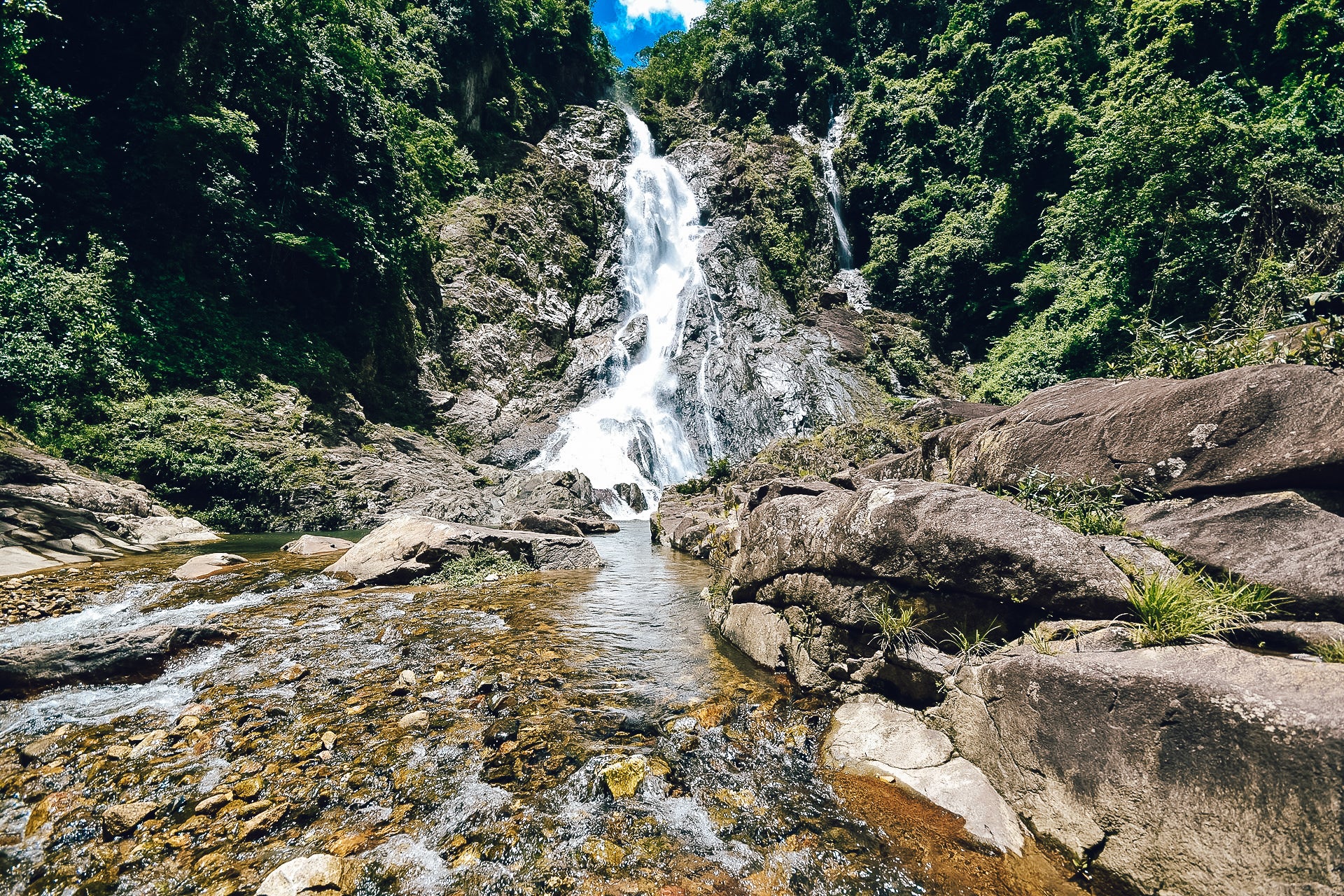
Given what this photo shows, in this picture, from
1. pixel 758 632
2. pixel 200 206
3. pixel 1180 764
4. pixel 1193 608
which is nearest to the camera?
pixel 1180 764

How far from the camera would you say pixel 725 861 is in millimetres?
2625

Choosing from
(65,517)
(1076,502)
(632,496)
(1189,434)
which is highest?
(1189,434)

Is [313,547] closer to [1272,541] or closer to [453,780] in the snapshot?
[453,780]

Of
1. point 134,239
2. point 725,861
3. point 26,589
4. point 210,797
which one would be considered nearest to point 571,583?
point 210,797

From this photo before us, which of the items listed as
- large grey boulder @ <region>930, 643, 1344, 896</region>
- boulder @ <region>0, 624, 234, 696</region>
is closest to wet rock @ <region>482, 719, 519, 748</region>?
large grey boulder @ <region>930, 643, 1344, 896</region>

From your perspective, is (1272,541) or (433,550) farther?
(433,550)

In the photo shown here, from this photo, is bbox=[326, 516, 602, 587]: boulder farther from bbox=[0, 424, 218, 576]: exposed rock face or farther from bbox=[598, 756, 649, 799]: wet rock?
bbox=[598, 756, 649, 799]: wet rock

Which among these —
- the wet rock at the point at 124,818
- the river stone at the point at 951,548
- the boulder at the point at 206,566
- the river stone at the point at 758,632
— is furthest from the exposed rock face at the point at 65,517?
the river stone at the point at 951,548

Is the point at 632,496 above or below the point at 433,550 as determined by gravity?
above

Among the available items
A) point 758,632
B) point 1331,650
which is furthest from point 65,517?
point 1331,650

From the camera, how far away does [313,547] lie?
10922mm

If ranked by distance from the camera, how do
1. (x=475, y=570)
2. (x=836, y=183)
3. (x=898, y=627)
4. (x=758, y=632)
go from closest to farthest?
1. (x=898, y=627)
2. (x=758, y=632)
3. (x=475, y=570)
4. (x=836, y=183)

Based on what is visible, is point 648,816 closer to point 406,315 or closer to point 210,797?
point 210,797

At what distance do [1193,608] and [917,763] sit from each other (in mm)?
1947
